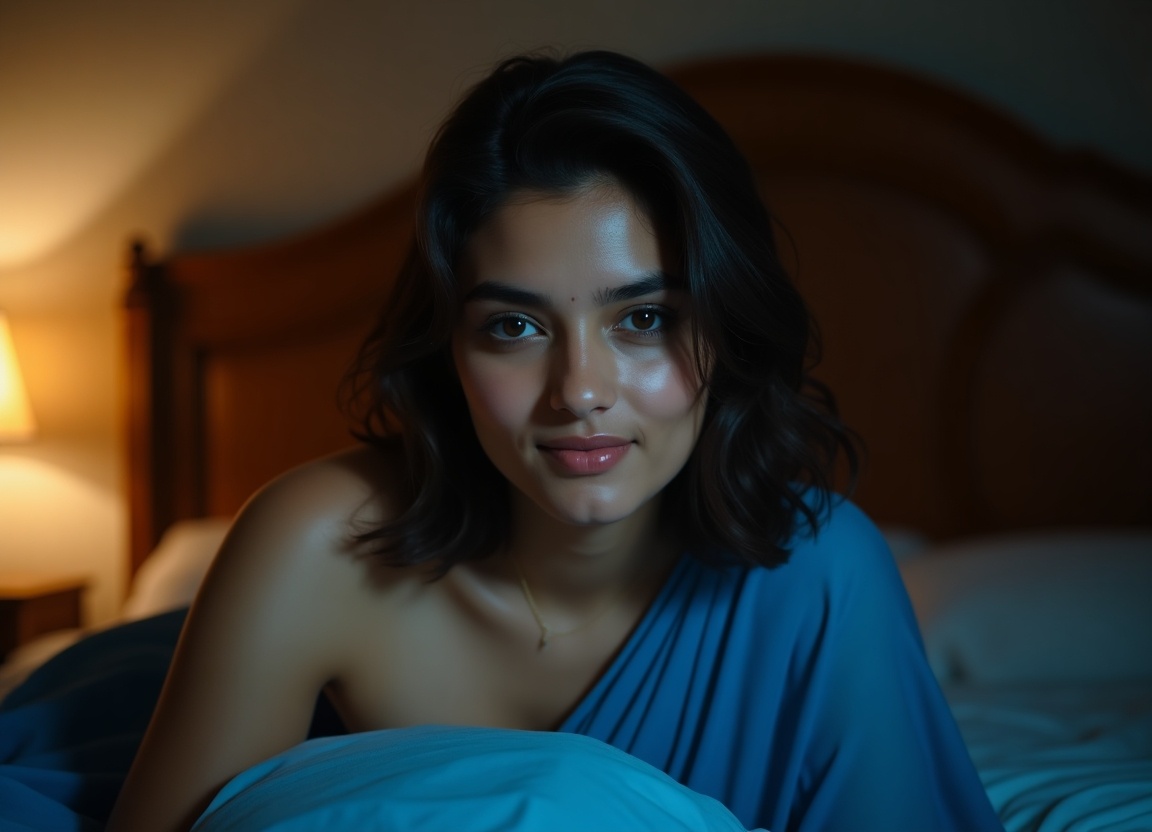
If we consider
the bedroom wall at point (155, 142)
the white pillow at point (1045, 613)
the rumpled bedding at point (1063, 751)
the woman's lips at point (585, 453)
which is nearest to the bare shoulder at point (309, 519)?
the woman's lips at point (585, 453)

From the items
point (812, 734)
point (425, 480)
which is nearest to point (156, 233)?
point (425, 480)

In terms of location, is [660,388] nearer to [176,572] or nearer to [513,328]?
[513,328]

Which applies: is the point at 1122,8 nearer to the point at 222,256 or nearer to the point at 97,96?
the point at 222,256

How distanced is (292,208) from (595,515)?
2.18 metres

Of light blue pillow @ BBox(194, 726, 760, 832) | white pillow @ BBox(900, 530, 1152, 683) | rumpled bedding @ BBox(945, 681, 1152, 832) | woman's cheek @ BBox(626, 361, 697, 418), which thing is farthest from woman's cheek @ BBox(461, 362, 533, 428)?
white pillow @ BBox(900, 530, 1152, 683)

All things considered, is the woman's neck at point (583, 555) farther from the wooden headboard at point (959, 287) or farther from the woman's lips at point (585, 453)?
the wooden headboard at point (959, 287)

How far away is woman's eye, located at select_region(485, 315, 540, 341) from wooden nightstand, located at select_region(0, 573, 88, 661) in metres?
2.14

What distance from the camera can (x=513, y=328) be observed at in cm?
102

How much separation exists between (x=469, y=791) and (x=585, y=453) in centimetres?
39

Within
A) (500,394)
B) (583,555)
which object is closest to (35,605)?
(583,555)

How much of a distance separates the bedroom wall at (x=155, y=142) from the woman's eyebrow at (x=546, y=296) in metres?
1.80

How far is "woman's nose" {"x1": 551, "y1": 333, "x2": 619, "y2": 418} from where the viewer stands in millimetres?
953

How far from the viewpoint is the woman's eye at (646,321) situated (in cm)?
101

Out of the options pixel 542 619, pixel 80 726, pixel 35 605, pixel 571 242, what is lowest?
pixel 35 605
